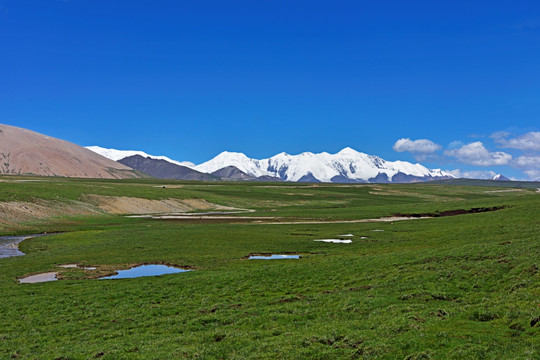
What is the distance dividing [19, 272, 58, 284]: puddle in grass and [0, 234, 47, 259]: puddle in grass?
16843mm

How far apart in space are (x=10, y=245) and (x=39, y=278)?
30780 millimetres

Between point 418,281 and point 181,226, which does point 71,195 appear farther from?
point 418,281

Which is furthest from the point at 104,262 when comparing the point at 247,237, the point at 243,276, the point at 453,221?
the point at 453,221

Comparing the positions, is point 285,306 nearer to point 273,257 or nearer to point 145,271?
point 145,271

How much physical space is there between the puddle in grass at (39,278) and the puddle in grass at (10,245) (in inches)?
663

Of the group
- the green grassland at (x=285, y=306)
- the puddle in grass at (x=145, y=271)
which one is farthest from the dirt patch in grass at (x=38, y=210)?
the puddle in grass at (x=145, y=271)

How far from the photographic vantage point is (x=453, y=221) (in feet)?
294

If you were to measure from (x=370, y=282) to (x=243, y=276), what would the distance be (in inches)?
482

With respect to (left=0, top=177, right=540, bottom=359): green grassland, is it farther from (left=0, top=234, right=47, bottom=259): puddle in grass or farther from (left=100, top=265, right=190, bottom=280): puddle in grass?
(left=0, top=234, right=47, bottom=259): puddle in grass

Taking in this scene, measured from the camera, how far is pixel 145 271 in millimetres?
49781

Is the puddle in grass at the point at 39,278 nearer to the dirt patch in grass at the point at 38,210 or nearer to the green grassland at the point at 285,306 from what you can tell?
the green grassland at the point at 285,306

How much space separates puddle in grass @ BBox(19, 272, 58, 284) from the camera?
4371 cm

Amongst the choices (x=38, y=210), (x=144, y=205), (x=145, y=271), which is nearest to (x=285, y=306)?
(x=145, y=271)


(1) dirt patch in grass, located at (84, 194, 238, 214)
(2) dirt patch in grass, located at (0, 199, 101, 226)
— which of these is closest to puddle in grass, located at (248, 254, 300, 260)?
(2) dirt patch in grass, located at (0, 199, 101, 226)
